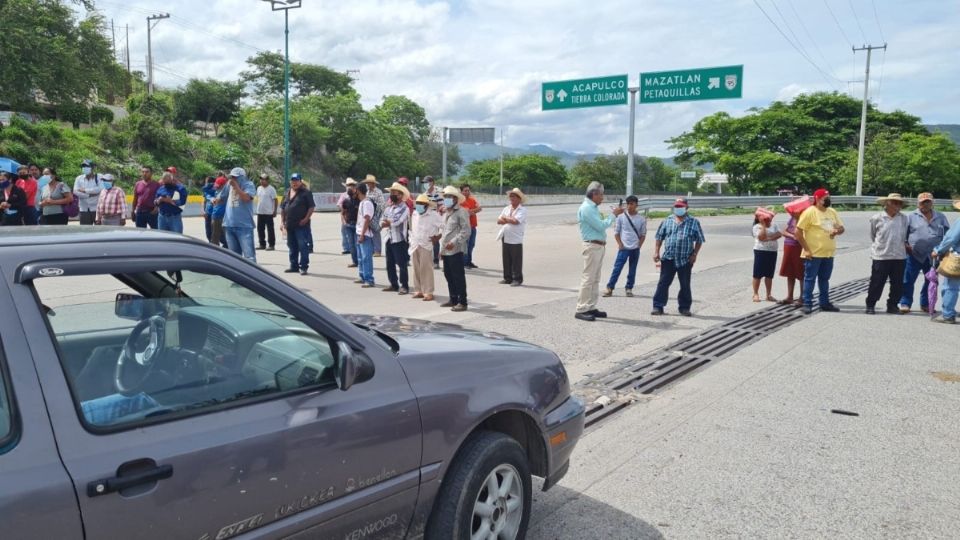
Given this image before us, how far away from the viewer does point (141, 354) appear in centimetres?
235

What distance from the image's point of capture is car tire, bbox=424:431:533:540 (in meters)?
2.70

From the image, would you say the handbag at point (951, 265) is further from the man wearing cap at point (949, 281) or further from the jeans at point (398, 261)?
the jeans at point (398, 261)

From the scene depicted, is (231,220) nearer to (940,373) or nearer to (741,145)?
(940,373)

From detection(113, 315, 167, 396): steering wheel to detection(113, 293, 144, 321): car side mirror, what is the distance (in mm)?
41

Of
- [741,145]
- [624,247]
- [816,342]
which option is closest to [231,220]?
[624,247]

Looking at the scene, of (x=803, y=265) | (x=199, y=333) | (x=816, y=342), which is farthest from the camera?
(x=803, y=265)

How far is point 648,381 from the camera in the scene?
20.1 ft

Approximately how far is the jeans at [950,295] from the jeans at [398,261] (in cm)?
752

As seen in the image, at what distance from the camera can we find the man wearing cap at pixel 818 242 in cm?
948

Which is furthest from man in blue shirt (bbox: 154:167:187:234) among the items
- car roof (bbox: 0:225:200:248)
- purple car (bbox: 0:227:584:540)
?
car roof (bbox: 0:225:200:248)

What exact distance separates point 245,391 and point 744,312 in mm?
8695

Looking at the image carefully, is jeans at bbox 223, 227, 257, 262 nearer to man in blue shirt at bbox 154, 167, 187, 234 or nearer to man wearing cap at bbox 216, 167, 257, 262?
man wearing cap at bbox 216, 167, 257, 262

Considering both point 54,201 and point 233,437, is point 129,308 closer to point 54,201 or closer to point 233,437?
point 233,437

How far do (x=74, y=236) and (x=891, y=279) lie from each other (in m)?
10.4
